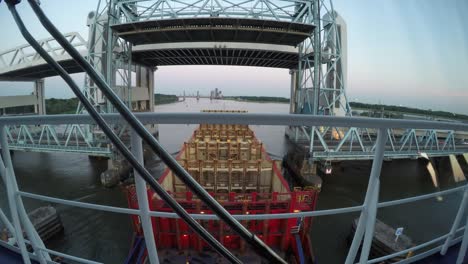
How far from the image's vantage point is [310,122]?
3.19 feet

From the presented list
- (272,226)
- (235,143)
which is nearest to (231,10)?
(235,143)

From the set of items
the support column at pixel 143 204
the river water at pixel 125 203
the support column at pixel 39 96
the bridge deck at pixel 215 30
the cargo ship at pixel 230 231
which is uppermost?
the bridge deck at pixel 215 30

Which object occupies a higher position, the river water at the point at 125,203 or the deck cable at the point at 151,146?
the deck cable at the point at 151,146

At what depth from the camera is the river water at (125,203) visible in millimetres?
8250

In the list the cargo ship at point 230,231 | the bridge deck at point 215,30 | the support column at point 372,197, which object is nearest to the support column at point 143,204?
the support column at point 372,197

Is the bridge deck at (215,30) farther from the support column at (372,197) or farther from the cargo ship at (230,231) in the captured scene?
the support column at (372,197)

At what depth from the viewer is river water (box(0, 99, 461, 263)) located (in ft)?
27.1

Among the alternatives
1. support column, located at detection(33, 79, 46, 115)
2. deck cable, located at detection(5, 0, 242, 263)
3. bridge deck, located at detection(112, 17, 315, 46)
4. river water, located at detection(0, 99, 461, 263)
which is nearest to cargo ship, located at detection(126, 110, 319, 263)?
river water, located at detection(0, 99, 461, 263)

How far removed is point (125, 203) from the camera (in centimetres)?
1156

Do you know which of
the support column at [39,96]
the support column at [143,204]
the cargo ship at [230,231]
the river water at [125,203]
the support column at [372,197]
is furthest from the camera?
the support column at [39,96]

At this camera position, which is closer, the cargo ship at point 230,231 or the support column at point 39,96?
the cargo ship at point 230,231

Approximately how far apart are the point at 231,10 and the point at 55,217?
53.9 feet

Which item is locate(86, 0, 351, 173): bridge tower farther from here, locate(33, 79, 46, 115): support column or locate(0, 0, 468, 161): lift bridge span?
locate(33, 79, 46, 115): support column

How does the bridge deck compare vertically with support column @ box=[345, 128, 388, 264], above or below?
above
